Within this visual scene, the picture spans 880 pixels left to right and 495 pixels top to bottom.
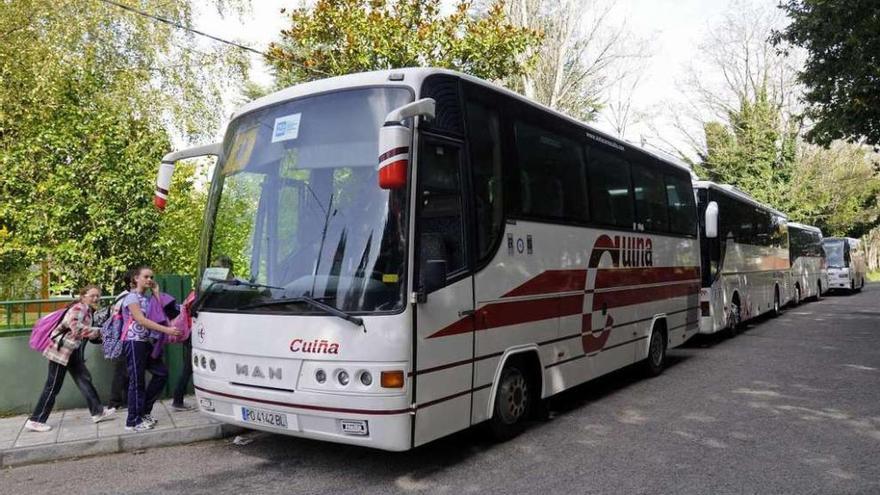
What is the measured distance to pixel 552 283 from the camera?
6898 mm

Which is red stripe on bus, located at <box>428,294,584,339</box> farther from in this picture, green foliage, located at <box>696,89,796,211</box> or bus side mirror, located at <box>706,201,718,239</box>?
green foliage, located at <box>696,89,796,211</box>

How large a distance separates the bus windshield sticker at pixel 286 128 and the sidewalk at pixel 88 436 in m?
3.23

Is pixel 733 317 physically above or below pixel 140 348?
below

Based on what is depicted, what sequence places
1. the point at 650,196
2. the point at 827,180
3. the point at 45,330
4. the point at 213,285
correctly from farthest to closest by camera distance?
1. the point at 827,180
2. the point at 650,196
3. the point at 45,330
4. the point at 213,285

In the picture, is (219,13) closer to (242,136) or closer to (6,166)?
(6,166)

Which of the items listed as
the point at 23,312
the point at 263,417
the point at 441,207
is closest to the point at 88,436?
the point at 23,312

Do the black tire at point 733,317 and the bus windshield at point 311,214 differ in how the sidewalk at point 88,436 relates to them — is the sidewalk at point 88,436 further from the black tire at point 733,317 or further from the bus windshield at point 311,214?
the black tire at point 733,317

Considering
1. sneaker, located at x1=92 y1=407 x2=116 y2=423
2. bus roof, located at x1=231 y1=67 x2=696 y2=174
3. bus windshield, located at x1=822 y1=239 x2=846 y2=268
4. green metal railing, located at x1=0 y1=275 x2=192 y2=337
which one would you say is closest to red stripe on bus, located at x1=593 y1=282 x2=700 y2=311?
bus roof, located at x1=231 y1=67 x2=696 y2=174

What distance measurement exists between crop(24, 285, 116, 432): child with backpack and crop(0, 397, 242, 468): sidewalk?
0.16 metres

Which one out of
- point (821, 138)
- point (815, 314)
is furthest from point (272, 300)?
point (815, 314)

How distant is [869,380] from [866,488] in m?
5.14

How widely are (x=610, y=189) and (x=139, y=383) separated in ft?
19.5

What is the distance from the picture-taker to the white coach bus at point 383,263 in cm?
483

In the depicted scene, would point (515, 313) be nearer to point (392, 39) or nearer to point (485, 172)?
point (485, 172)
